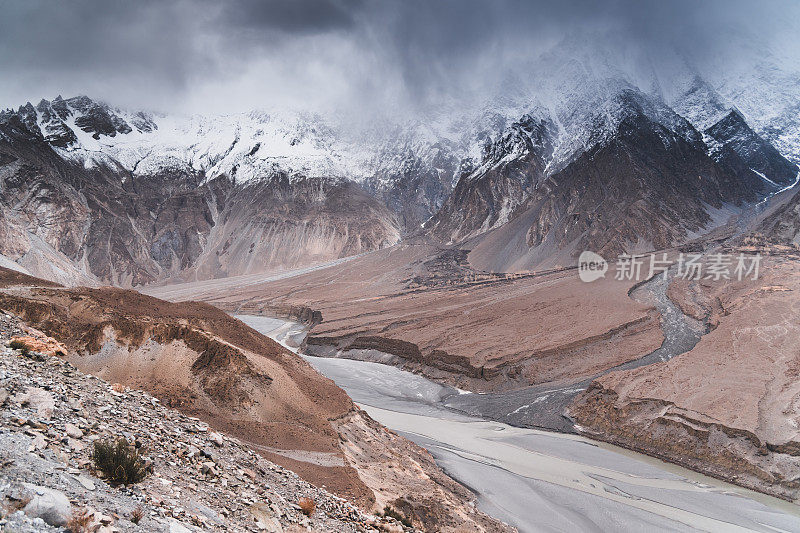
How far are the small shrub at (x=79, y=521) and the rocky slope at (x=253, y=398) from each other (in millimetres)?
8248

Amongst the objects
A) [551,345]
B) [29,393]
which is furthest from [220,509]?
[551,345]

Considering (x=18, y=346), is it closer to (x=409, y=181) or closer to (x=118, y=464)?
(x=118, y=464)

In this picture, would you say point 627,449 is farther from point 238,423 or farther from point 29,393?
point 29,393

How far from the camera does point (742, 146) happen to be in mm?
143750

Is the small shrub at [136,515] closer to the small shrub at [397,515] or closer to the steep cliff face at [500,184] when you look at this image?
the small shrub at [397,515]

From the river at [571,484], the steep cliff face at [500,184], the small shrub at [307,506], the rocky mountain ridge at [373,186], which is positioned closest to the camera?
the small shrub at [307,506]

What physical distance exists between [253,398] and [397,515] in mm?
6996

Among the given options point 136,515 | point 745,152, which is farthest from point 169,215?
point 745,152

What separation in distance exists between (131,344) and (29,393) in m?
10.5

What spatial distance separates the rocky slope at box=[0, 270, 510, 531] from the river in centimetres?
292

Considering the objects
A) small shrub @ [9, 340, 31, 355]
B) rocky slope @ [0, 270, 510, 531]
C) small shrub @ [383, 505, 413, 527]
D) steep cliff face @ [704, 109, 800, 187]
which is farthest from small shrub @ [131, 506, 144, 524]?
steep cliff face @ [704, 109, 800, 187]

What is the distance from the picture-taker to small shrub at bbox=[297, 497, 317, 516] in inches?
408

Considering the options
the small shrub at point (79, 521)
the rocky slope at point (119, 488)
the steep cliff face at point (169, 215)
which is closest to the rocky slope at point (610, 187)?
the steep cliff face at point (169, 215)

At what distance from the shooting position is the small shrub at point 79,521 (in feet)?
17.5
